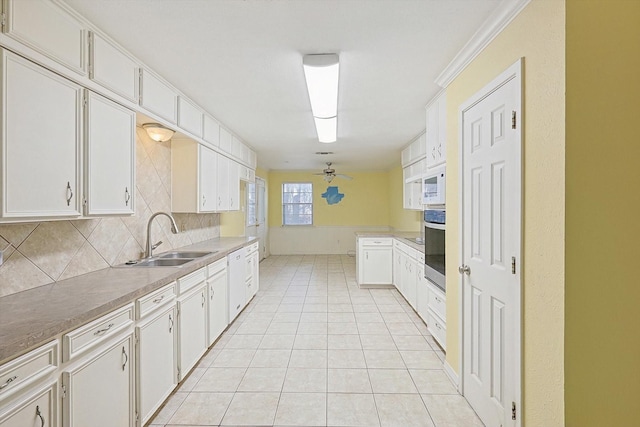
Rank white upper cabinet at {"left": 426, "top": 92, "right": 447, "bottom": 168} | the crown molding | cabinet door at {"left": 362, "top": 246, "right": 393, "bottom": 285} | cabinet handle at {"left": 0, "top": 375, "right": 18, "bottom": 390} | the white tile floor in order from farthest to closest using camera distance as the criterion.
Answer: cabinet door at {"left": 362, "top": 246, "right": 393, "bottom": 285}
white upper cabinet at {"left": 426, "top": 92, "right": 447, "bottom": 168}
the white tile floor
the crown molding
cabinet handle at {"left": 0, "top": 375, "right": 18, "bottom": 390}

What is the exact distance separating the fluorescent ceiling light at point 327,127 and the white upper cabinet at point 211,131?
3.98ft

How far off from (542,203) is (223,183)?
357cm

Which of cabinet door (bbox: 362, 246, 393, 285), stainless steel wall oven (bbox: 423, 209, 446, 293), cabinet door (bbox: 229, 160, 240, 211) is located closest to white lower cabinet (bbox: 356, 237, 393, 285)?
cabinet door (bbox: 362, 246, 393, 285)

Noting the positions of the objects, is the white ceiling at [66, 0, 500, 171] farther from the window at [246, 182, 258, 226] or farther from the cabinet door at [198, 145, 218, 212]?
the window at [246, 182, 258, 226]

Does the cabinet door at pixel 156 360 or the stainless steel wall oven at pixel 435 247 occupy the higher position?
the stainless steel wall oven at pixel 435 247

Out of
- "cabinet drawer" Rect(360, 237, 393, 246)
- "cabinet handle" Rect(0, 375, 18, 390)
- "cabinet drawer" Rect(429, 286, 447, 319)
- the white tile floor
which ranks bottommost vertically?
the white tile floor

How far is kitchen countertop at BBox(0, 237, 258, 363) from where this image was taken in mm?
1138

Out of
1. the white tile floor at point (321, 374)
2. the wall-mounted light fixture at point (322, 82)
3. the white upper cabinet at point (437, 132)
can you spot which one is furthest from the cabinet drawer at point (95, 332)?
the white upper cabinet at point (437, 132)

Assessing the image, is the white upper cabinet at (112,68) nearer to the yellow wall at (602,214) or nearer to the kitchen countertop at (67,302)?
the kitchen countertop at (67,302)

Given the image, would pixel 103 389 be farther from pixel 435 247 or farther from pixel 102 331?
pixel 435 247

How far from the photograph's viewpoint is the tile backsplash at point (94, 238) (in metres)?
1.66

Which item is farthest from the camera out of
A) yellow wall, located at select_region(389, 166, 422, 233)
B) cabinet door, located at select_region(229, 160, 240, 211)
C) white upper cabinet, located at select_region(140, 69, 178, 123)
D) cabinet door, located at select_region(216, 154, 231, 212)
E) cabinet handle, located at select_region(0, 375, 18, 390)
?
yellow wall, located at select_region(389, 166, 422, 233)

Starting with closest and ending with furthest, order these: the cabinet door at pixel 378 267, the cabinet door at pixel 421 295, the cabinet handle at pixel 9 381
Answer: the cabinet handle at pixel 9 381 < the cabinet door at pixel 421 295 < the cabinet door at pixel 378 267

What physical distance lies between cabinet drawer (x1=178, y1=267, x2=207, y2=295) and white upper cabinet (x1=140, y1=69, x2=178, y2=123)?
4.36 feet
